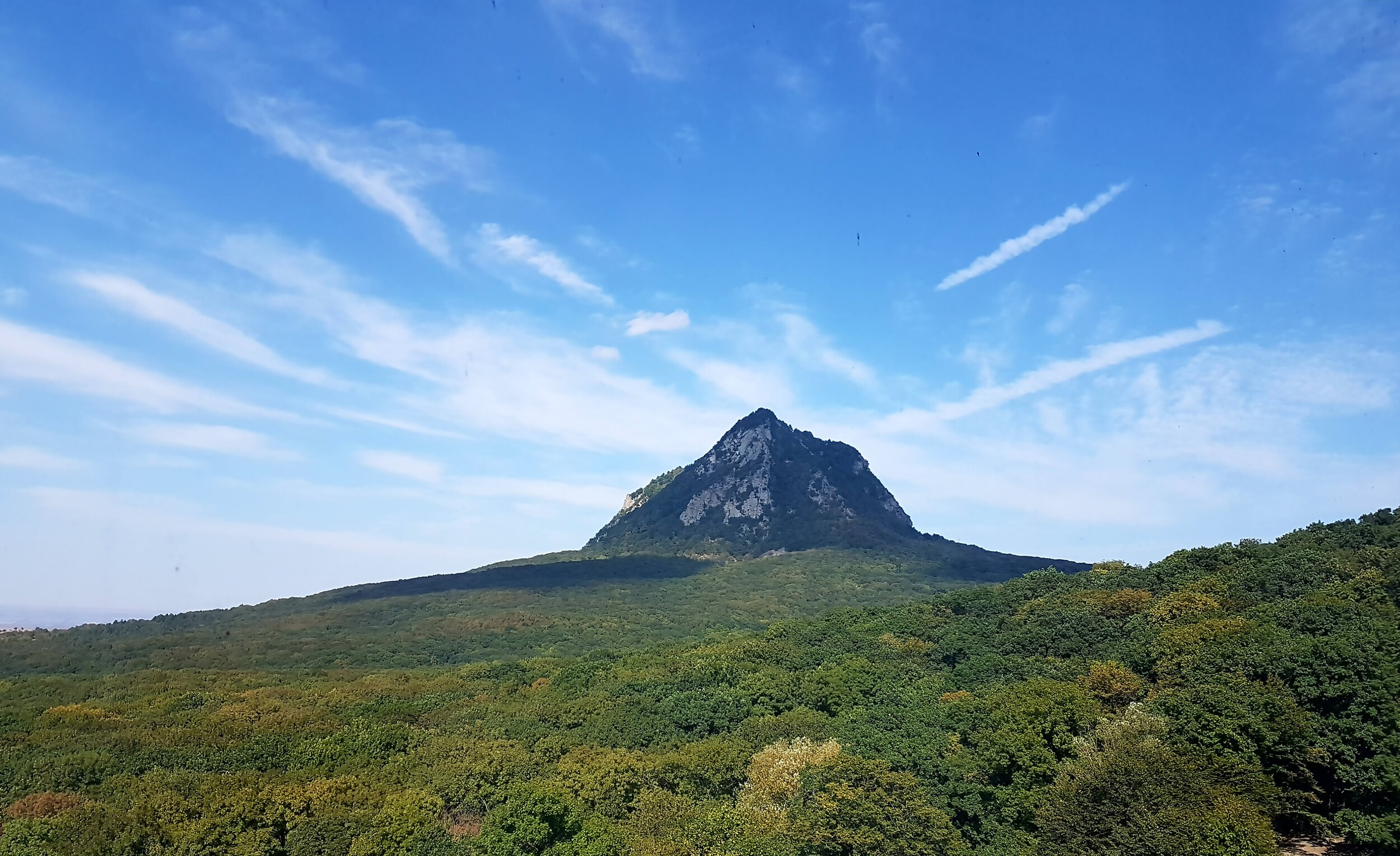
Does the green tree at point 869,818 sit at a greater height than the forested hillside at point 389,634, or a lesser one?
lesser

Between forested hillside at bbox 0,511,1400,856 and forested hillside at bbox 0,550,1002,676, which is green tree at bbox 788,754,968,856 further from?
forested hillside at bbox 0,550,1002,676

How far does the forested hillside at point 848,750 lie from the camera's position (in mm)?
45000

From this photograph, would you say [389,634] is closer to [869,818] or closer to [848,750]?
[848,750]

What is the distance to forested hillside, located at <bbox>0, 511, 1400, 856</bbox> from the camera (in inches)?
1772

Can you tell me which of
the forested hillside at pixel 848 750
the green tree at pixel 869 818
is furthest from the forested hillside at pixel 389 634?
the green tree at pixel 869 818

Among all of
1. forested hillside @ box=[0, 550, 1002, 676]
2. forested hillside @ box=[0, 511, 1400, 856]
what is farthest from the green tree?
forested hillside @ box=[0, 550, 1002, 676]

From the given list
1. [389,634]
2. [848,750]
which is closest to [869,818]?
[848,750]

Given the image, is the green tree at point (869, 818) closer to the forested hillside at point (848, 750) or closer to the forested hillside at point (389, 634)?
the forested hillside at point (848, 750)

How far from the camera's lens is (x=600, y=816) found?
5188 cm

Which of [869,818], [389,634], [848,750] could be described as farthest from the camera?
[389,634]

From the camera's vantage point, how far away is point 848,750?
58.9 m

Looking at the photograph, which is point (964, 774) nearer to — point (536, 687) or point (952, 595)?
point (536, 687)

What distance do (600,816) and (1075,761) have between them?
29.6 meters

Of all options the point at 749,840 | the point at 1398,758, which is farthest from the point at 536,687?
the point at 1398,758
